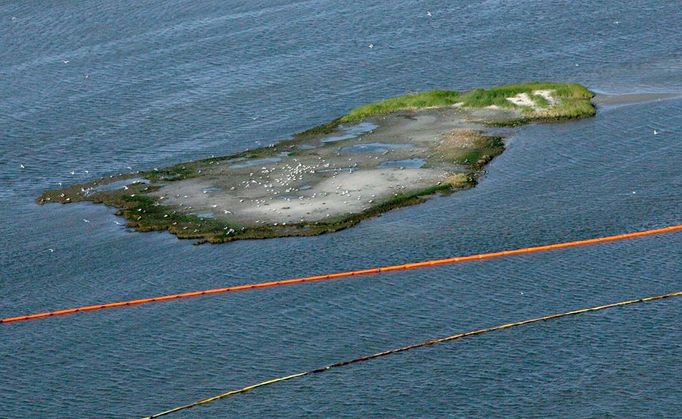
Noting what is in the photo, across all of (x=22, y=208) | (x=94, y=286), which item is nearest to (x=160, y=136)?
(x=22, y=208)

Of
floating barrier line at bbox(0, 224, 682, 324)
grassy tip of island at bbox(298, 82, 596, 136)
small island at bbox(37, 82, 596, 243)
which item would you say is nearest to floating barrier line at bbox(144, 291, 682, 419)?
floating barrier line at bbox(0, 224, 682, 324)

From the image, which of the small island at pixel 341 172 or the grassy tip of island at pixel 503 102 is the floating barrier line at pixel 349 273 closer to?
the small island at pixel 341 172

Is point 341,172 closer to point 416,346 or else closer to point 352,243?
point 352,243

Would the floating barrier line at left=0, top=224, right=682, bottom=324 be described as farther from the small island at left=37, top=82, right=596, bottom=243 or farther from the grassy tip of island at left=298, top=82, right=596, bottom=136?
the grassy tip of island at left=298, top=82, right=596, bottom=136

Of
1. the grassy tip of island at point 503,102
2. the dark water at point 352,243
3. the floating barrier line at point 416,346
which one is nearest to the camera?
the floating barrier line at point 416,346

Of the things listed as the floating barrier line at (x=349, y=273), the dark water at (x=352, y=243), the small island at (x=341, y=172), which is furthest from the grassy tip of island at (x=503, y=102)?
the floating barrier line at (x=349, y=273)

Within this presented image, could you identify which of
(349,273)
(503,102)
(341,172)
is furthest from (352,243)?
(503,102)

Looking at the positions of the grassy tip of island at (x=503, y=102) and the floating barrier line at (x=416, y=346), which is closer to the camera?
the floating barrier line at (x=416, y=346)
